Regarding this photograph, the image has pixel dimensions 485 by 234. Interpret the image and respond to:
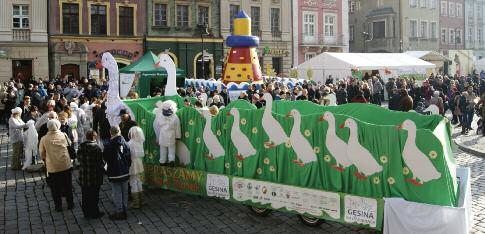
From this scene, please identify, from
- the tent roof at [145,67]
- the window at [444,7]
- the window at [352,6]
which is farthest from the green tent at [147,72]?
the window at [444,7]

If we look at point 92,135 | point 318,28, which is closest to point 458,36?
point 318,28

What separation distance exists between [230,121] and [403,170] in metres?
3.13

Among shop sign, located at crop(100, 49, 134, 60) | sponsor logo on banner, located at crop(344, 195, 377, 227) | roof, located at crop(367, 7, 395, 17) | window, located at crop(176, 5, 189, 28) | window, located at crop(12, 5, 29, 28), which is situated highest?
roof, located at crop(367, 7, 395, 17)

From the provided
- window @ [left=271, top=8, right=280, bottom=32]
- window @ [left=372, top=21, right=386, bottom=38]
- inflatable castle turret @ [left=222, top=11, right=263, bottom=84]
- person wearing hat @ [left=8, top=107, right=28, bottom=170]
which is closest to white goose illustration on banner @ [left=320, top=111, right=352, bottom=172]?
person wearing hat @ [left=8, top=107, right=28, bottom=170]

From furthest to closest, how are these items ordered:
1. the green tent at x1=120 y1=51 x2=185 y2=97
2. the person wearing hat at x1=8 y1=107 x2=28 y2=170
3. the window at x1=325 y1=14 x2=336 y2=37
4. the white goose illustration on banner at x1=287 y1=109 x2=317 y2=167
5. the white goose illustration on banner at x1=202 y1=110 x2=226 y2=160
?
the window at x1=325 y1=14 x2=336 y2=37, the green tent at x1=120 y1=51 x2=185 y2=97, the person wearing hat at x1=8 y1=107 x2=28 y2=170, the white goose illustration on banner at x1=202 y1=110 x2=226 y2=160, the white goose illustration on banner at x1=287 y1=109 x2=317 y2=167

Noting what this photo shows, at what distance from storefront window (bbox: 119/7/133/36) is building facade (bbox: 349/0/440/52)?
22.5 meters

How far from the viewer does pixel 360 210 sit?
7215 mm

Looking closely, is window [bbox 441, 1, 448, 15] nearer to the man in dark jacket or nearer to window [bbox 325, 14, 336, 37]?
window [bbox 325, 14, 336, 37]

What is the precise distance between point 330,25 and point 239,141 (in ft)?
113

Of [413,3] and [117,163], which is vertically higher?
[413,3]

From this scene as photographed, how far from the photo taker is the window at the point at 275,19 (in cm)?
3800

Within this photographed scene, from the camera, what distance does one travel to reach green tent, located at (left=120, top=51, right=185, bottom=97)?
20548 mm

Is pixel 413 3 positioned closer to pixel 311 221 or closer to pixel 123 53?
pixel 123 53

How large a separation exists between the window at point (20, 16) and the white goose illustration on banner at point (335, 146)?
26.7 metres
